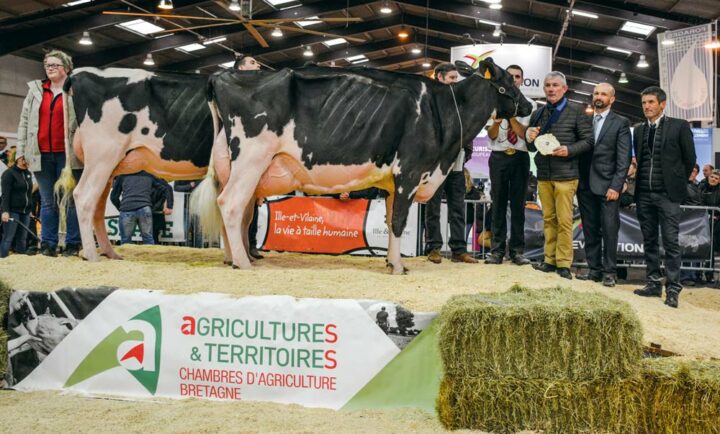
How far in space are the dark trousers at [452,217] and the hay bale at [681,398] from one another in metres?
3.67

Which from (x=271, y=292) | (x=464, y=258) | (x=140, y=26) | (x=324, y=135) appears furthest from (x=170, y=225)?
(x=140, y=26)

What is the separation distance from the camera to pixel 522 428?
351cm

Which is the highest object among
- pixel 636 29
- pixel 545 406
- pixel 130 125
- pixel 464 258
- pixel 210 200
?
pixel 636 29

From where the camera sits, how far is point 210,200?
604 centimetres

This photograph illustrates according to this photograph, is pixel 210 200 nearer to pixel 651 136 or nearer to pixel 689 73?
pixel 651 136

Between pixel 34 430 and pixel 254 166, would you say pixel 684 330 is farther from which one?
pixel 34 430

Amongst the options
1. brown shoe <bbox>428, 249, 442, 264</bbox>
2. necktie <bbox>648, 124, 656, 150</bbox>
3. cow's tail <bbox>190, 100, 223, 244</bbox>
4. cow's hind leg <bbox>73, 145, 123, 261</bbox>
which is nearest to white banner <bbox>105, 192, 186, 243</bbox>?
cow's hind leg <bbox>73, 145, 123, 261</bbox>

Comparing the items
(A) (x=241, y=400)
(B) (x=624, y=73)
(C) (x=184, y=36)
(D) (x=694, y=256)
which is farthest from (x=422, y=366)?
(B) (x=624, y=73)

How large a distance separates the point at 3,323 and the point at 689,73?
1294 centimetres

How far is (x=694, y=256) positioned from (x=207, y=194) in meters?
8.03

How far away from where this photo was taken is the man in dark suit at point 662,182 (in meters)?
5.99

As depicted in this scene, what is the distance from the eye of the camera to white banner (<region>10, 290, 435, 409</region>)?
405 centimetres

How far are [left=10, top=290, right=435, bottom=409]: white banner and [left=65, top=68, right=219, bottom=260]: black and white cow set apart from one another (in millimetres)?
1747

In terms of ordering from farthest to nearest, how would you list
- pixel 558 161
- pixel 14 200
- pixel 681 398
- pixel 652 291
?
pixel 14 200 → pixel 558 161 → pixel 652 291 → pixel 681 398
